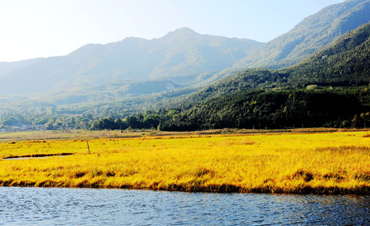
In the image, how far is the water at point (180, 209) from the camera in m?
24.3

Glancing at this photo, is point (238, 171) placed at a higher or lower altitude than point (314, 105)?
lower

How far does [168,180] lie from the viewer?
35656 millimetres

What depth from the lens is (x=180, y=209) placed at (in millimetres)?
27250

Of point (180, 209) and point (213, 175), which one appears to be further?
point (213, 175)

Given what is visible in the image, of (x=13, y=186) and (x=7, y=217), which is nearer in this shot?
(x=7, y=217)

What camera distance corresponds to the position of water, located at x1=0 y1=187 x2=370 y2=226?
24.3 m

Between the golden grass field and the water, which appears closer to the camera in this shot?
the water

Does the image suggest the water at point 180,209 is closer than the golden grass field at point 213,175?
Yes

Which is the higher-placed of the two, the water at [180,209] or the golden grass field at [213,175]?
the golden grass field at [213,175]

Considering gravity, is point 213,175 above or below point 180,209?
above

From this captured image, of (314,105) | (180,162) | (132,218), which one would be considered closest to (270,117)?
(314,105)

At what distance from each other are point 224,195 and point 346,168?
13590 millimetres

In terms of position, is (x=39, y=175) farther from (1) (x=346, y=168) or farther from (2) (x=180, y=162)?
(1) (x=346, y=168)

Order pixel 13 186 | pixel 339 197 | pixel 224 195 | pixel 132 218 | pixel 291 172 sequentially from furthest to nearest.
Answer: pixel 13 186 < pixel 291 172 < pixel 224 195 < pixel 339 197 < pixel 132 218
